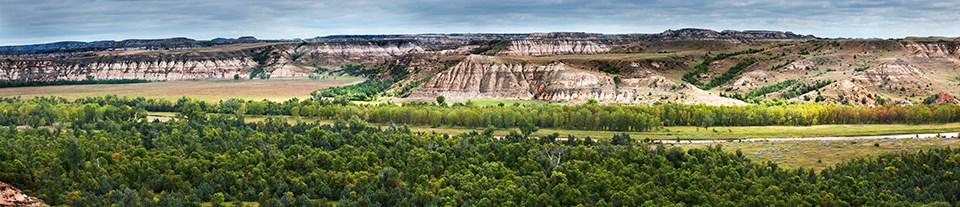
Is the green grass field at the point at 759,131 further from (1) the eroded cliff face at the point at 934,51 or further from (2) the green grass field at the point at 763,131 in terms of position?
(1) the eroded cliff face at the point at 934,51

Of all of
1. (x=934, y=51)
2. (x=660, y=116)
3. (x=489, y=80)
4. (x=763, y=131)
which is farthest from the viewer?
(x=934, y=51)

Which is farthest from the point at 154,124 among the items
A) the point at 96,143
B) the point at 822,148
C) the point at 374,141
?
the point at 822,148

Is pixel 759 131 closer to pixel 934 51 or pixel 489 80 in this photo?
pixel 489 80

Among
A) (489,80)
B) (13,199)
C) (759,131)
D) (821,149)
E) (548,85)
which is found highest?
(489,80)

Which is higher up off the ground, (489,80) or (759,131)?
(489,80)

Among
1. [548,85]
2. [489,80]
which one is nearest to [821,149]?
[548,85]

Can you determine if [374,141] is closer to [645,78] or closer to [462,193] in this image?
[462,193]
